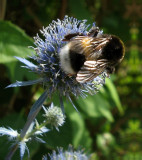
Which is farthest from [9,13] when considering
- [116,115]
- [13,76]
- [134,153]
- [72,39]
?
[134,153]

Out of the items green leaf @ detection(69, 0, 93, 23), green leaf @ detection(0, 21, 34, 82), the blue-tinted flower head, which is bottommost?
the blue-tinted flower head

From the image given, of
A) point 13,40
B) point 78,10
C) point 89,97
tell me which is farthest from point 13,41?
point 78,10

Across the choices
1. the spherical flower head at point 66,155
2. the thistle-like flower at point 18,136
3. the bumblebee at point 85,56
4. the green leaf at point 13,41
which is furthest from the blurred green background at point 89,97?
the bumblebee at point 85,56

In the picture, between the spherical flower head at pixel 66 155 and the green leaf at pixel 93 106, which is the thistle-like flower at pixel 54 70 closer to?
the spherical flower head at pixel 66 155

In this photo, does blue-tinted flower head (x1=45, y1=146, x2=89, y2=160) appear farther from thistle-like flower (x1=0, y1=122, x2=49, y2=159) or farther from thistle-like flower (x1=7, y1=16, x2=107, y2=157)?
thistle-like flower (x1=7, y1=16, x2=107, y2=157)

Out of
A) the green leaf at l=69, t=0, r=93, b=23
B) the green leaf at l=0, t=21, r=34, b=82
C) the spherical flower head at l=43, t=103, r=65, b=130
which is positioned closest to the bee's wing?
the spherical flower head at l=43, t=103, r=65, b=130

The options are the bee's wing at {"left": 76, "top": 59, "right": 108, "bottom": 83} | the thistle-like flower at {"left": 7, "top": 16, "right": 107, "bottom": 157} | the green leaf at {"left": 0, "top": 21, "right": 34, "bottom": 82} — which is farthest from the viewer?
the green leaf at {"left": 0, "top": 21, "right": 34, "bottom": 82}
